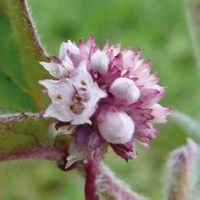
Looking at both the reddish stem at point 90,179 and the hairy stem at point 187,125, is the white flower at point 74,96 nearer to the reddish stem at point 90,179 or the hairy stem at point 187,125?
the reddish stem at point 90,179

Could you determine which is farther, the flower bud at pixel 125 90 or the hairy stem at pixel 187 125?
the hairy stem at pixel 187 125

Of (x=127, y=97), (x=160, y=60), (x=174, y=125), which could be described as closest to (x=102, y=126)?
(x=127, y=97)

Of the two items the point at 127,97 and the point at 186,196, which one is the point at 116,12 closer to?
the point at 186,196

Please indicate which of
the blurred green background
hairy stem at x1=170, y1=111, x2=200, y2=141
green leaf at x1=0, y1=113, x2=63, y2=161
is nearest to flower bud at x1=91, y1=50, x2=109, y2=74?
green leaf at x1=0, y1=113, x2=63, y2=161

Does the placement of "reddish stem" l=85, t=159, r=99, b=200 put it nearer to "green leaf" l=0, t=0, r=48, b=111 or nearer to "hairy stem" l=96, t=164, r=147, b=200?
"hairy stem" l=96, t=164, r=147, b=200

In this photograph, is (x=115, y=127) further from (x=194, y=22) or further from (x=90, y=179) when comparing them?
(x=194, y=22)

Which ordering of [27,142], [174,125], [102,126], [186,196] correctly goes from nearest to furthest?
[102,126] < [27,142] < [186,196] < [174,125]

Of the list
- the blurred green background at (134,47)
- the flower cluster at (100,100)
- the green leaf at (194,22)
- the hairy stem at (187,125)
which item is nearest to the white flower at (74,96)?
the flower cluster at (100,100)
